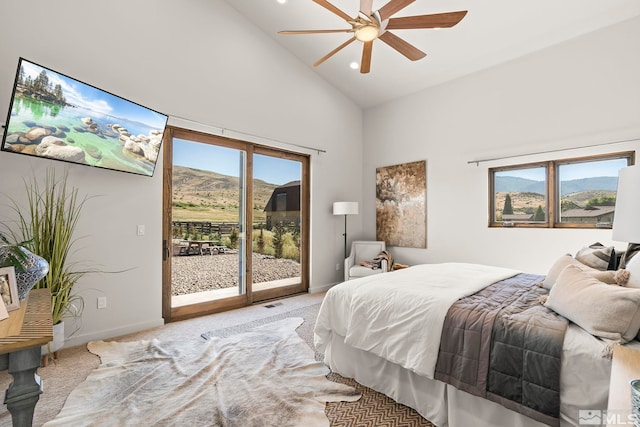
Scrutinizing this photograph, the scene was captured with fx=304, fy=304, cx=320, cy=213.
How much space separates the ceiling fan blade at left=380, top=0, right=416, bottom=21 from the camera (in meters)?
2.35

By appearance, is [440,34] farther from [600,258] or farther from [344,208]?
[600,258]

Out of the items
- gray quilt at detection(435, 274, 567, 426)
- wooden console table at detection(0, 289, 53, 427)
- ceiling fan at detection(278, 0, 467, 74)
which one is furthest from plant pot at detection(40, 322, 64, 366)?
ceiling fan at detection(278, 0, 467, 74)

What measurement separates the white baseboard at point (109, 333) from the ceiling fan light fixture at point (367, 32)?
3.57 meters

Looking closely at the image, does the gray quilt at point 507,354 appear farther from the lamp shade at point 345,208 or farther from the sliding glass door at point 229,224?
the lamp shade at point 345,208

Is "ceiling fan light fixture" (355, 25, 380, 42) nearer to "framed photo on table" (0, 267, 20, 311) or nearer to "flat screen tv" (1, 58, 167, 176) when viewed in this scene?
"flat screen tv" (1, 58, 167, 176)

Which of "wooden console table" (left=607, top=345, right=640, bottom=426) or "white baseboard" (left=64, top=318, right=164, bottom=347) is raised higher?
"wooden console table" (left=607, top=345, right=640, bottom=426)

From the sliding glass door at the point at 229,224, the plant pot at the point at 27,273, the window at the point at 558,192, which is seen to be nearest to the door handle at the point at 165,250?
the sliding glass door at the point at 229,224

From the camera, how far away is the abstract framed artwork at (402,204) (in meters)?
4.98

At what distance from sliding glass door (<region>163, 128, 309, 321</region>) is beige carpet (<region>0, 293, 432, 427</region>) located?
1.13 ft

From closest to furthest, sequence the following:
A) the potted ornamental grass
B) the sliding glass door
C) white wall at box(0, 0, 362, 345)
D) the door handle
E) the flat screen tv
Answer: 1. the flat screen tv
2. the potted ornamental grass
3. white wall at box(0, 0, 362, 345)
4. the door handle
5. the sliding glass door

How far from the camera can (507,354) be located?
148cm

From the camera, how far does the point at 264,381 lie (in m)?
2.22

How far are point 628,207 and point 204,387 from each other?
8.68ft

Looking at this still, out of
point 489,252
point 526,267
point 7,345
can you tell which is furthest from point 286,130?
point 7,345
